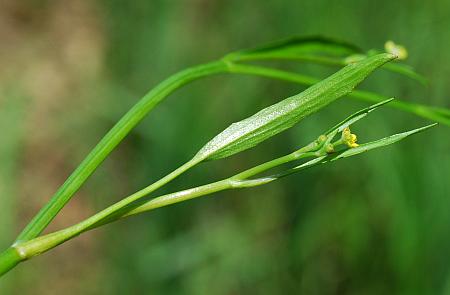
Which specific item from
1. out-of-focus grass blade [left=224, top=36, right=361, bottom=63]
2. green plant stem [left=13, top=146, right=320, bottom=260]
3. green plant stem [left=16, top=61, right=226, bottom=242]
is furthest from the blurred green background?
green plant stem [left=13, top=146, right=320, bottom=260]

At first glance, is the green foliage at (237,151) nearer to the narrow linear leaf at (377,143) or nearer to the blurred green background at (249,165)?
the narrow linear leaf at (377,143)

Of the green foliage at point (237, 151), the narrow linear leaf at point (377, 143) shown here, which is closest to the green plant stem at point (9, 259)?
the green foliage at point (237, 151)

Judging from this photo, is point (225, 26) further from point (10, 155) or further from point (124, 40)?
point (10, 155)

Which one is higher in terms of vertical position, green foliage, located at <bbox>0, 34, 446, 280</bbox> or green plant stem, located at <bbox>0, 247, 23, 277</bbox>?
green foliage, located at <bbox>0, 34, 446, 280</bbox>

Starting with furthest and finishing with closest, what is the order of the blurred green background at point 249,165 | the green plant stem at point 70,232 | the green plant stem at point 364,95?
the blurred green background at point 249,165
the green plant stem at point 364,95
the green plant stem at point 70,232

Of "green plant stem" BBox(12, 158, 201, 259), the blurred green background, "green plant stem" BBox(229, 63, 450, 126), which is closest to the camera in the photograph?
"green plant stem" BBox(12, 158, 201, 259)

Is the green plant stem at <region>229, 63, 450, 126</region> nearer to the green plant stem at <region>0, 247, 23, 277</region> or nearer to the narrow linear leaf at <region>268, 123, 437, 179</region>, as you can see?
the narrow linear leaf at <region>268, 123, 437, 179</region>

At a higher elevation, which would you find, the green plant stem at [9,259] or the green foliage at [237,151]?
the green foliage at [237,151]
